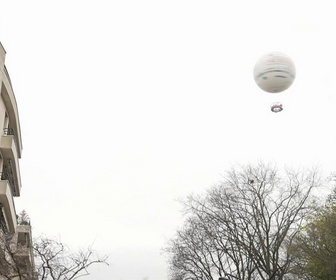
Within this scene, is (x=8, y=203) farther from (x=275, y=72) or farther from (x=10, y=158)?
(x=275, y=72)

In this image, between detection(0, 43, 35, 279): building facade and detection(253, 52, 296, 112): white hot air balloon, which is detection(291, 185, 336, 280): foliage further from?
detection(0, 43, 35, 279): building facade

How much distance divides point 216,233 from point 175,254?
4484 mm

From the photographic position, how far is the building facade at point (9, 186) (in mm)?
15480

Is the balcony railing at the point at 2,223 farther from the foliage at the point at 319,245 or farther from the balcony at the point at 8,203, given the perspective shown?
the foliage at the point at 319,245

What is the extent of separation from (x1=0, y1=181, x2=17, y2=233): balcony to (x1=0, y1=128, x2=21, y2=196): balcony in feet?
6.16

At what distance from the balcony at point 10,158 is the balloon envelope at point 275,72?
41.5 feet

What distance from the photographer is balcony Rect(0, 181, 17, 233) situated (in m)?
18.5

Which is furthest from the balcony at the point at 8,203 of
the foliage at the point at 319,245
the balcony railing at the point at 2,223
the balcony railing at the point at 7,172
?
the foliage at the point at 319,245

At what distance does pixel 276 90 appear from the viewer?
13.5 meters

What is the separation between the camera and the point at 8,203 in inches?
770

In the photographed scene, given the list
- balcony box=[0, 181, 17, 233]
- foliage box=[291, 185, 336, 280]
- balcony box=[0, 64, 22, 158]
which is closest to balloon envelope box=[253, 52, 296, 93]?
foliage box=[291, 185, 336, 280]

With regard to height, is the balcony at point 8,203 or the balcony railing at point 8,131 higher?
the balcony railing at point 8,131

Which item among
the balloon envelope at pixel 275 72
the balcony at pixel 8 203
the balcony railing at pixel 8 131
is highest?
the balcony railing at pixel 8 131

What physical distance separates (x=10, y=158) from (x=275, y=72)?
14561 mm
